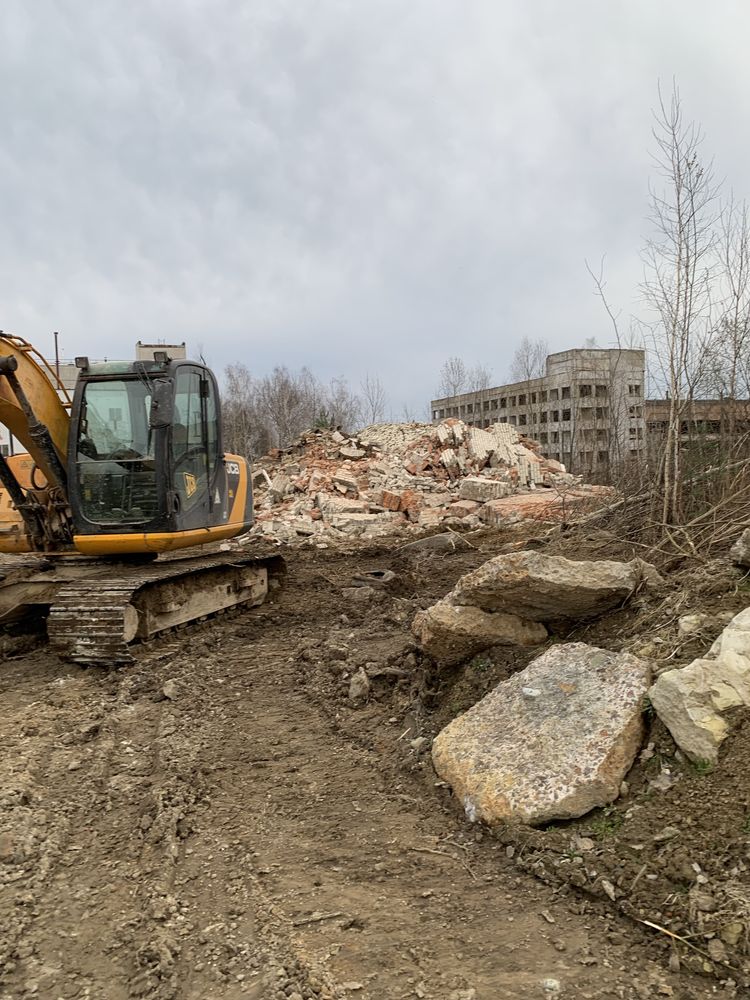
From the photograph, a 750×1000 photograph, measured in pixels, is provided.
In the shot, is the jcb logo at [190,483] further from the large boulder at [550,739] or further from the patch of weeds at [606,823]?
the patch of weeds at [606,823]

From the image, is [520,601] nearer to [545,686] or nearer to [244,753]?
[545,686]

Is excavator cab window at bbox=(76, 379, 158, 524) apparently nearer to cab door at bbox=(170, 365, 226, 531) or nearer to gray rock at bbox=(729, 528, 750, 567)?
cab door at bbox=(170, 365, 226, 531)

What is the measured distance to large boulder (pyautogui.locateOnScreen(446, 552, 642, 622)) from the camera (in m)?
4.29

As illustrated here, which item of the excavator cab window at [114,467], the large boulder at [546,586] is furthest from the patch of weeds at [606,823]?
the excavator cab window at [114,467]

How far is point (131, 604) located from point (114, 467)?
129 cm

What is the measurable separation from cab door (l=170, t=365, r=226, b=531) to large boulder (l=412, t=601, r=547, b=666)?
10.3 feet

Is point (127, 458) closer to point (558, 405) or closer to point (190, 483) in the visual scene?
point (190, 483)

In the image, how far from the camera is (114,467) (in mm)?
6613

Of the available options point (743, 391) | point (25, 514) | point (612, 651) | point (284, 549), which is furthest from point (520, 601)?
point (284, 549)

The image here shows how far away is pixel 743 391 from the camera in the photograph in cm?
924

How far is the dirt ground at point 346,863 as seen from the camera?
96.0 inches

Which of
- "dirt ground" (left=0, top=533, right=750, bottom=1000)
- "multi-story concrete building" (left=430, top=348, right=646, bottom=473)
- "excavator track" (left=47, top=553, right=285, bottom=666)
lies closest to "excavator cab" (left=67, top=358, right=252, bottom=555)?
"excavator track" (left=47, top=553, right=285, bottom=666)

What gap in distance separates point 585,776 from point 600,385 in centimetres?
2887

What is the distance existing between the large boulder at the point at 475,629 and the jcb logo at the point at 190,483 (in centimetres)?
329
